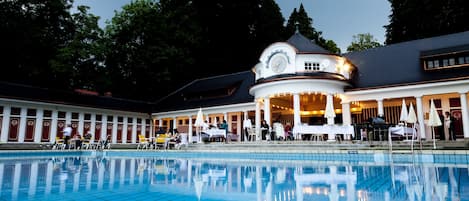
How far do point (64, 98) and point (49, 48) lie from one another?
10088 mm

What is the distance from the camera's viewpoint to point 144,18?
35781mm

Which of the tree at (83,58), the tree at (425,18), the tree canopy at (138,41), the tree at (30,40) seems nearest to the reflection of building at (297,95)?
the tree at (83,58)

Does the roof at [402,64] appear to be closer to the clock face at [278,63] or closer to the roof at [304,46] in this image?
the roof at [304,46]

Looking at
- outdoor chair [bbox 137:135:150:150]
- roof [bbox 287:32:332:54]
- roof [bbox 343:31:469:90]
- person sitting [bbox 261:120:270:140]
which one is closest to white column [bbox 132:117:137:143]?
outdoor chair [bbox 137:135:150:150]

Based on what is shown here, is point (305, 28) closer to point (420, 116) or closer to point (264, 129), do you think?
point (420, 116)

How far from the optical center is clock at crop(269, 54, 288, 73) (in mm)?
19047

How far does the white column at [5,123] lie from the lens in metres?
21.0

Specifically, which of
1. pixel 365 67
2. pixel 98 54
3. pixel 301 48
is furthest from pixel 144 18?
pixel 365 67

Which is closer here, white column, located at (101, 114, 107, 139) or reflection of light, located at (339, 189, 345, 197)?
reflection of light, located at (339, 189, 345, 197)

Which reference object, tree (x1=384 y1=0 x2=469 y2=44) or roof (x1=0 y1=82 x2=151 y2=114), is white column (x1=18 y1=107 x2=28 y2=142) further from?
tree (x1=384 y1=0 x2=469 y2=44)

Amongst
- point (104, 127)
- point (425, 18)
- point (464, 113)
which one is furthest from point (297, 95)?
point (425, 18)

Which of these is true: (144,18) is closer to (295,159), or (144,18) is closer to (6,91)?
(6,91)

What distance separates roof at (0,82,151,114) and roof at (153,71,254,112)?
91.5 inches

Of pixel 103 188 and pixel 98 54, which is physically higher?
pixel 98 54
